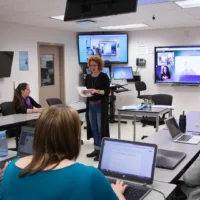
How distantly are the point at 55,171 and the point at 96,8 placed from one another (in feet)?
7.19

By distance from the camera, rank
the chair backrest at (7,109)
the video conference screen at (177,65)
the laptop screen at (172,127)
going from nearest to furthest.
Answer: the laptop screen at (172,127)
the chair backrest at (7,109)
the video conference screen at (177,65)

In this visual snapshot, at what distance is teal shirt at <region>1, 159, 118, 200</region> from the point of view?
1146 millimetres

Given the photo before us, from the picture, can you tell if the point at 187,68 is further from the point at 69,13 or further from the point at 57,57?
the point at 69,13

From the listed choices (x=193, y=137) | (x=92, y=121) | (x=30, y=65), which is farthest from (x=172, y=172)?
(x=30, y=65)

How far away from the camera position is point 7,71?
5809 millimetres

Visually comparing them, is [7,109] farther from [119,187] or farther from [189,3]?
[119,187]

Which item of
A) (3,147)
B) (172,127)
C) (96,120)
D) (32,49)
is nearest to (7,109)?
(96,120)

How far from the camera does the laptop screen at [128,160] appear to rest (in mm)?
→ 1783

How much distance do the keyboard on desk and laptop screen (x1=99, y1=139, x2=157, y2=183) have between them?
0.19 feet

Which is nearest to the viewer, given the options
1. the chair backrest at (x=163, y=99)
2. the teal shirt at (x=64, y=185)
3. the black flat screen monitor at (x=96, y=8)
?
the teal shirt at (x=64, y=185)

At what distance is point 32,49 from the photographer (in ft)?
21.6

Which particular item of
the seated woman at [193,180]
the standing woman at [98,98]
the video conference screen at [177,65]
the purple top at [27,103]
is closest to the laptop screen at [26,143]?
the seated woman at [193,180]

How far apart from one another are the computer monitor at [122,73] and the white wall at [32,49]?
110 centimetres

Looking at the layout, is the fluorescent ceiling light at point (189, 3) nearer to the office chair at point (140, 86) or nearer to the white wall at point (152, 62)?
the white wall at point (152, 62)
